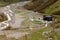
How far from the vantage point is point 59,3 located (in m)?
51.0

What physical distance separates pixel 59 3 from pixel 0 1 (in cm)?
4507

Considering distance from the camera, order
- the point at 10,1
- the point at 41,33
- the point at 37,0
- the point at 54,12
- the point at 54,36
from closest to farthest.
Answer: the point at 54,36
the point at 41,33
the point at 54,12
the point at 37,0
the point at 10,1

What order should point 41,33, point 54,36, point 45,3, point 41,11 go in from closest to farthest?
point 54,36 → point 41,33 → point 41,11 → point 45,3

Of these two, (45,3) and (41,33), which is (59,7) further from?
(41,33)

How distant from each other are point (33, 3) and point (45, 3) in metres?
8.09

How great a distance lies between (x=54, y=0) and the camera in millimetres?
57344

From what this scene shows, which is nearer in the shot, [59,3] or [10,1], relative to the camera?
[59,3]

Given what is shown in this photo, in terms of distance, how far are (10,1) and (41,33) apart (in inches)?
3047

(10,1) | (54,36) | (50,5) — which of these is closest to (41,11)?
(50,5)

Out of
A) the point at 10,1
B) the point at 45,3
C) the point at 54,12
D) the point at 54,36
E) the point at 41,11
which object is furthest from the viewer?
the point at 10,1

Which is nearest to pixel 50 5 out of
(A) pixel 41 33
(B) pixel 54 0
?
(B) pixel 54 0

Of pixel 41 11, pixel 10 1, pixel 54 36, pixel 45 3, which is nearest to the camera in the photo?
pixel 54 36

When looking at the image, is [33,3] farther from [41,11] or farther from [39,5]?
[41,11]

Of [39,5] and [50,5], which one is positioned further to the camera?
[39,5]
